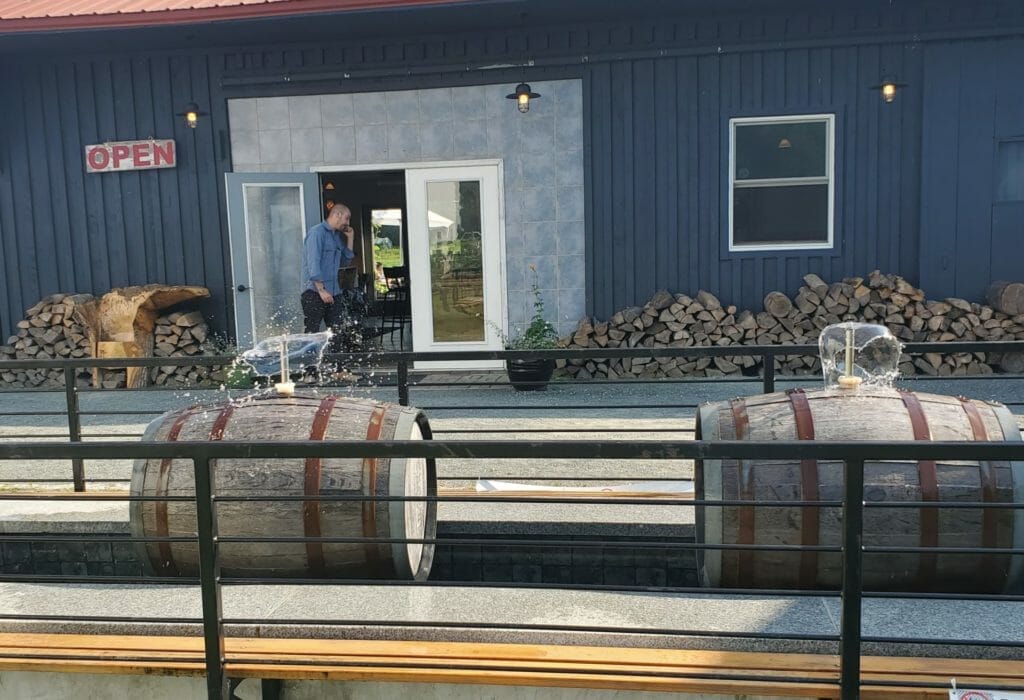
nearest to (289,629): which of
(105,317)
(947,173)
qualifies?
(105,317)

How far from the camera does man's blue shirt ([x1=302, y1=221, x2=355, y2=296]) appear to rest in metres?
7.05

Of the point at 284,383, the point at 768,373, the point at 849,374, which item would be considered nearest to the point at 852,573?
the point at 849,374

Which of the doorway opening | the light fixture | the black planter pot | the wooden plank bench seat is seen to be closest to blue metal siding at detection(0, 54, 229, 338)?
the light fixture

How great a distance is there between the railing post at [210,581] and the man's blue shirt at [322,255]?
16.3 feet

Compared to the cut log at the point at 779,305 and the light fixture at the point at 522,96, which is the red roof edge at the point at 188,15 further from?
the cut log at the point at 779,305

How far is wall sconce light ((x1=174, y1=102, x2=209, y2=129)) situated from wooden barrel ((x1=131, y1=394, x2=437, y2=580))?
5.73 m

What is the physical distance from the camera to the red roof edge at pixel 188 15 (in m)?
6.90

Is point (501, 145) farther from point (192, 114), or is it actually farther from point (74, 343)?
point (74, 343)

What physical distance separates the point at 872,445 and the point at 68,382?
345cm

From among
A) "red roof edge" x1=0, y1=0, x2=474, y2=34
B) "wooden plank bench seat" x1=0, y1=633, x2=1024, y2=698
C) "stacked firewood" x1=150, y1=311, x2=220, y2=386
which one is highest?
"red roof edge" x1=0, y1=0, x2=474, y2=34

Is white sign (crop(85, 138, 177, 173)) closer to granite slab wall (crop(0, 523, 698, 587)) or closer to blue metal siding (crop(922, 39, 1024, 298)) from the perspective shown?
granite slab wall (crop(0, 523, 698, 587))

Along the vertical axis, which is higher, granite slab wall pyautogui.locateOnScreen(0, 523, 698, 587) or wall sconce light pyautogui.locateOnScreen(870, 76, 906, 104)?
wall sconce light pyautogui.locateOnScreen(870, 76, 906, 104)

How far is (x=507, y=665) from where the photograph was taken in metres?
2.31

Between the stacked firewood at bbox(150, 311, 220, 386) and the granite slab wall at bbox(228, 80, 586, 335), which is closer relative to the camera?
the granite slab wall at bbox(228, 80, 586, 335)
